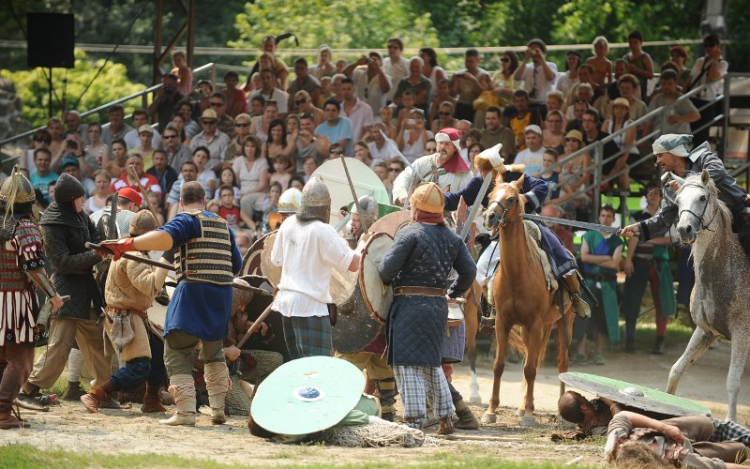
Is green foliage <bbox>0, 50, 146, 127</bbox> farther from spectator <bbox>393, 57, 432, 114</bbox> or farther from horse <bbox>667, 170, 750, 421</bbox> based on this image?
horse <bbox>667, 170, 750, 421</bbox>

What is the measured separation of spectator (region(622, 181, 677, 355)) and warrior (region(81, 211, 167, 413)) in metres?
7.29

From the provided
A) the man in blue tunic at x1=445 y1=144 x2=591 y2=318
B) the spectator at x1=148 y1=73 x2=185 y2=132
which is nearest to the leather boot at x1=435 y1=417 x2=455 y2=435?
the man in blue tunic at x1=445 y1=144 x2=591 y2=318

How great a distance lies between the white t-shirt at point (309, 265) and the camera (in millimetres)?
9750

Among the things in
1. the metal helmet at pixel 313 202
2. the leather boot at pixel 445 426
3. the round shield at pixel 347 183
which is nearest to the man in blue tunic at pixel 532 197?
the round shield at pixel 347 183

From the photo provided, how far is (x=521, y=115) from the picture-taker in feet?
55.4

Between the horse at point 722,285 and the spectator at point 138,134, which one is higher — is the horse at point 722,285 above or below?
below

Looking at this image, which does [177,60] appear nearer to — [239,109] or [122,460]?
[239,109]

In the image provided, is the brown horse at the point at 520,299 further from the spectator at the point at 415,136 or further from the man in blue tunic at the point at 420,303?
the spectator at the point at 415,136

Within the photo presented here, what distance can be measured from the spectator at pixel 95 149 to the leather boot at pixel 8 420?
347 inches

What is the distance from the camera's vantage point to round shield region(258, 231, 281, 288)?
1080cm

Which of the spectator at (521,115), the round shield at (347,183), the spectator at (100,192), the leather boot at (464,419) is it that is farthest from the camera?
the spectator at (521,115)

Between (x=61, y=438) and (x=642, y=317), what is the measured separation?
1141cm

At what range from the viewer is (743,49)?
27719 mm

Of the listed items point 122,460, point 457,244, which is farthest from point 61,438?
point 457,244
